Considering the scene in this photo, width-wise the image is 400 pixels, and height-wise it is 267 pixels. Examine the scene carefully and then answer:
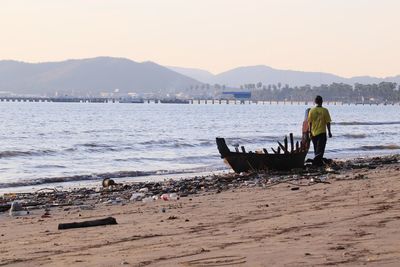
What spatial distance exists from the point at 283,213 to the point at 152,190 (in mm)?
6076

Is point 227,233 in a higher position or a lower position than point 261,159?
higher

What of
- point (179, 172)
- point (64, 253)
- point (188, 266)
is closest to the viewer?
point (188, 266)

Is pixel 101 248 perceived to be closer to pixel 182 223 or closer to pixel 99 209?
Answer: pixel 182 223

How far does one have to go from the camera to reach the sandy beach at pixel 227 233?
22.8 feet

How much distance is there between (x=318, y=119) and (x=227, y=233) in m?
10.1

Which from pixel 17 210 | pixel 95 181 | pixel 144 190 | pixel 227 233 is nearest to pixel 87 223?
pixel 227 233

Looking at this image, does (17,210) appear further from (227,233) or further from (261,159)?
(261,159)

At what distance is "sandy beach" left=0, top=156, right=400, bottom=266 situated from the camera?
274 inches

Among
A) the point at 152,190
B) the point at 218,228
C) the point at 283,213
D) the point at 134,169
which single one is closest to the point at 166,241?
the point at 218,228

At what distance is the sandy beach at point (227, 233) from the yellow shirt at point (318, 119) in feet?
16.8

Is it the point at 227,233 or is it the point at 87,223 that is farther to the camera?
the point at 87,223

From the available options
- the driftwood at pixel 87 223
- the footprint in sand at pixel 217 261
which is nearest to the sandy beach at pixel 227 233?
the footprint in sand at pixel 217 261

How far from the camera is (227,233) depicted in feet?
27.7

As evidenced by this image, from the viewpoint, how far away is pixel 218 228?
8.93 metres
